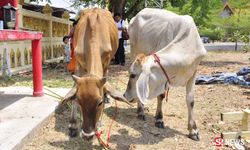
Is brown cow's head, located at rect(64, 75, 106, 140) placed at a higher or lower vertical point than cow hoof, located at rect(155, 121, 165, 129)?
higher

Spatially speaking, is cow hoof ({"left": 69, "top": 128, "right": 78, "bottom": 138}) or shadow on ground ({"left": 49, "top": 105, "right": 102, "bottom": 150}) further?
cow hoof ({"left": 69, "top": 128, "right": 78, "bottom": 138})

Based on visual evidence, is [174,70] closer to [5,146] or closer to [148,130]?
[148,130]

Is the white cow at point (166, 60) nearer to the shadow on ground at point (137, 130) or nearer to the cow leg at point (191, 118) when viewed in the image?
the cow leg at point (191, 118)

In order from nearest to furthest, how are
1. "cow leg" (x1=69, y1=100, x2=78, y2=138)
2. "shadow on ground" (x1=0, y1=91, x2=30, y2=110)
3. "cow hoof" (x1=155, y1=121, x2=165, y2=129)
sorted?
"cow leg" (x1=69, y1=100, x2=78, y2=138), "cow hoof" (x1=155, y1=121, x2=165, y2=129), "shadow on ground" (x1=0, y1=91, x2=30, y2=110)

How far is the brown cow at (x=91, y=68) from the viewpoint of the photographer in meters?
4.62

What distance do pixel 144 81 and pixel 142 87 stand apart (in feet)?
0.27

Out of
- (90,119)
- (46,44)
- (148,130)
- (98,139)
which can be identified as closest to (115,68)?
(46,44)

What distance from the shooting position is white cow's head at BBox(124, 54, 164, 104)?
216 inches

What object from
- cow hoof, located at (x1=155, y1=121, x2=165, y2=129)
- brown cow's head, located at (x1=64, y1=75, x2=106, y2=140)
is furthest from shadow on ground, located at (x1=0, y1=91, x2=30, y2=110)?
brown cow's head, located at (x1=64, y1=75, x2=106, y2=140)

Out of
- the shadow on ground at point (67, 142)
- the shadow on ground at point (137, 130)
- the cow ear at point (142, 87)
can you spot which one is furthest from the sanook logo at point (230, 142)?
the shadow on ground at point (67, 142)

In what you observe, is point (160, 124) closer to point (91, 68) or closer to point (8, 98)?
point (91, 68)

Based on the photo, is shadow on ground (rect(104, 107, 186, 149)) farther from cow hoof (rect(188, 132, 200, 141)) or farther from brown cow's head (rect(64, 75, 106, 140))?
brown cow's head (rect(64, 75, 106, 140))

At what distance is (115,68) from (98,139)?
8.61 metres

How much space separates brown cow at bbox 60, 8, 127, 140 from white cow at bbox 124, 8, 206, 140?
19.7 inches
